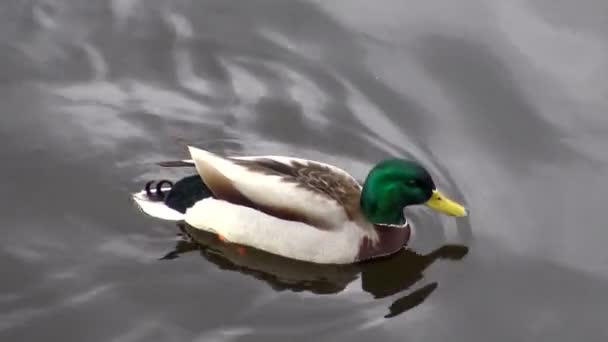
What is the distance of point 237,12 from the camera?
29.1 ft

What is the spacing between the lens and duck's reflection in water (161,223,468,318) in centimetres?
647

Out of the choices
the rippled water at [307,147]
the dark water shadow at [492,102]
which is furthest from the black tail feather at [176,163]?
the dark water shadow at [492,102]

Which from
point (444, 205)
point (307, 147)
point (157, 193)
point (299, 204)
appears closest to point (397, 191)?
point (444, 205)

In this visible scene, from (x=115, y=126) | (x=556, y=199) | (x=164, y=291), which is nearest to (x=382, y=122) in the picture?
(x=556, y=199)

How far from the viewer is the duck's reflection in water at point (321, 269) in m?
6.47

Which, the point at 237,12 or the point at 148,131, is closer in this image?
the point at 148,131

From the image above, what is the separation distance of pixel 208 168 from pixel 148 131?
105 cm

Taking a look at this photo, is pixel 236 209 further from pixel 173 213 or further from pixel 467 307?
pixel 467 307

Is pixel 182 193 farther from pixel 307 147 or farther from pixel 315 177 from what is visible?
pixel 307 147

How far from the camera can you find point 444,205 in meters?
6.73

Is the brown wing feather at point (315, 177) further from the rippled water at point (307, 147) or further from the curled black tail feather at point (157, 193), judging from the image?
the curled black tail feather at point (157, 193)

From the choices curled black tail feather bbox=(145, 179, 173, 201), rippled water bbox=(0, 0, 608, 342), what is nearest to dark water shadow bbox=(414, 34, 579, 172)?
rippled water bbox=(0, 0, 608, 342)

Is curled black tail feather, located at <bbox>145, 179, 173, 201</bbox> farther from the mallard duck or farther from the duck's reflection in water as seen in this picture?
the duck's reflection in water

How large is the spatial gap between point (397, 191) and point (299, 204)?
0.60m
